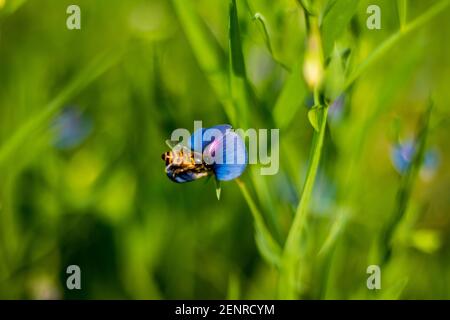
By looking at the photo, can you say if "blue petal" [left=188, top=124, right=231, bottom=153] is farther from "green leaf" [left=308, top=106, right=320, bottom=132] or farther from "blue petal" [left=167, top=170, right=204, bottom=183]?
"green leaf" [left=308, top=106, right=320, bottom=132]

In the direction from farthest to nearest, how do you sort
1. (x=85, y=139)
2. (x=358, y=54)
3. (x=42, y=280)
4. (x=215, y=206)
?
(x=85, y=139) → (x=215, y=206) → (x=42, y=280) → (x=358, y=54)

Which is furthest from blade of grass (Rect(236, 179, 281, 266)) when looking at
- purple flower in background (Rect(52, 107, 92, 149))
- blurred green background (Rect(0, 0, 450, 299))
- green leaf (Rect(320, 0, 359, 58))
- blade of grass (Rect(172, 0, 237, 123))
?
purple flower in background (Rect(52, 107, 92, 149))

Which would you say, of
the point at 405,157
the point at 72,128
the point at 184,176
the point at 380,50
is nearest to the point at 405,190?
the point at 405,157

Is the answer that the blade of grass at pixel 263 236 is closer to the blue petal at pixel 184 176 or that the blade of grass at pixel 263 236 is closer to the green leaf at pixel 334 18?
the blue petal at pixel 184 176

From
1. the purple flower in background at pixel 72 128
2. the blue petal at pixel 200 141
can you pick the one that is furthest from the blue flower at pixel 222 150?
the purple flower in background at pixel 72 128

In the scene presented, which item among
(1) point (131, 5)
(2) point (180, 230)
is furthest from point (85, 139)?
(1) point (131, 5)

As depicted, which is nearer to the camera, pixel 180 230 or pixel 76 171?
pixel 180 230

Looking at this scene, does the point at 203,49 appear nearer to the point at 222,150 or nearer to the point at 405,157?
the point at 222,150
